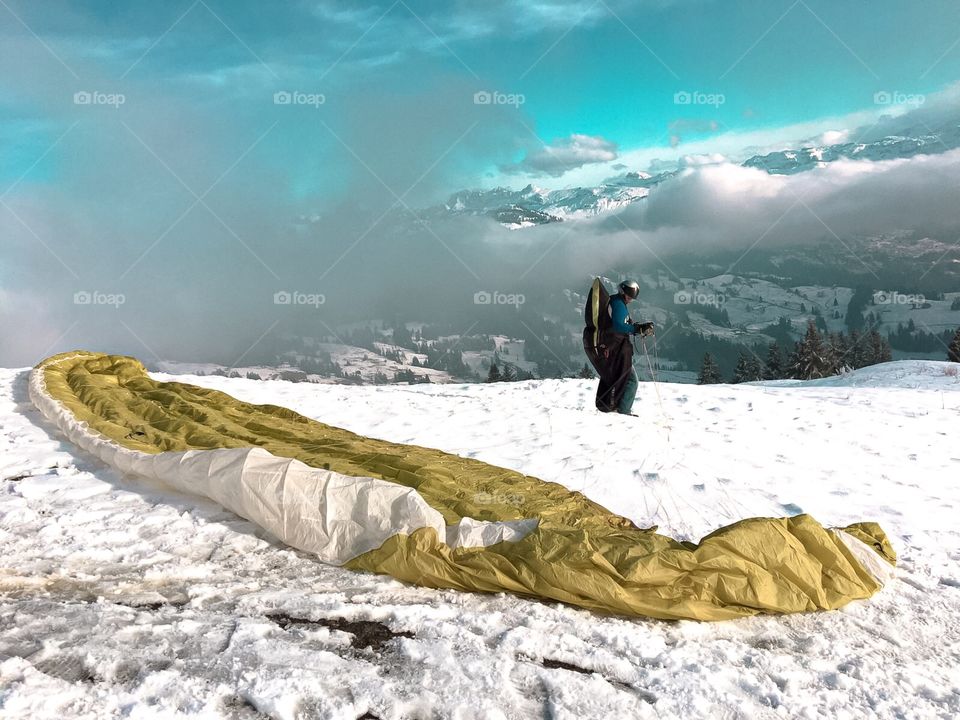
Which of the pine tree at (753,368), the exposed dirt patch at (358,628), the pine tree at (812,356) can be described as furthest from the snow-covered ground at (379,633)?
the pine tree at (753,368)

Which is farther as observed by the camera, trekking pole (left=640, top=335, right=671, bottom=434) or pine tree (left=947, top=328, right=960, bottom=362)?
pine tree (left=947, top=328, right=960, bottom=362)

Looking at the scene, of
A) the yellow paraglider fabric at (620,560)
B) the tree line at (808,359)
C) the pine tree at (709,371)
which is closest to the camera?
the yellow paraglider fabric at (620,560)

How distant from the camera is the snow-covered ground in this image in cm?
236

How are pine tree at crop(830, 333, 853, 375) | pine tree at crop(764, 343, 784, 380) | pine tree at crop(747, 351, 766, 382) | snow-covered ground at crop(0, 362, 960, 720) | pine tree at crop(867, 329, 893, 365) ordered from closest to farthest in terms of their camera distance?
snow-covered ground at crop(0, 362, 960, 720) → pine tree at crop(830, 333, 853, 375) → pine tree at crop(764, 343, 784, 380) → pine tree at crop(747, 351, 766, 382) → pine tree at crop(867, 329, 893, 365)

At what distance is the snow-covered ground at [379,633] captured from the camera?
2.36 metres

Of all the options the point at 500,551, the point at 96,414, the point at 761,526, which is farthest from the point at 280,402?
the point at 761,526

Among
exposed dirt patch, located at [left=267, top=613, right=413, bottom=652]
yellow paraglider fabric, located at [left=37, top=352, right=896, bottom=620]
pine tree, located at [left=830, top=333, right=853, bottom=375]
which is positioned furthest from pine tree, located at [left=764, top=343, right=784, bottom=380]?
exposed dirt patch, located at [left=267, top=613, right=413, bottom=652]

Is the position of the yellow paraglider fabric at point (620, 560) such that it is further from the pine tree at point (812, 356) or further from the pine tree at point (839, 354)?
the pine tree at point (839, 354)

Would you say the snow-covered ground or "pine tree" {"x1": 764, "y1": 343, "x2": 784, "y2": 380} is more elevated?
the snow-covered ground

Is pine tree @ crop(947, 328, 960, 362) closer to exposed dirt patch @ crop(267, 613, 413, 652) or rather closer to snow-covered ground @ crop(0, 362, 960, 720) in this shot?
snow-covered ground @ crop(0, 362, 960, 720)

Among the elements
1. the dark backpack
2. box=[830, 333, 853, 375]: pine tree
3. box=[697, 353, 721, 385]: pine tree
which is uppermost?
the dark backpack

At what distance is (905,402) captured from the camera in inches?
447

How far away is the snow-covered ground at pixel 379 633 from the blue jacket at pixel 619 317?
404cm

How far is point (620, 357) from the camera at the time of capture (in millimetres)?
9734
